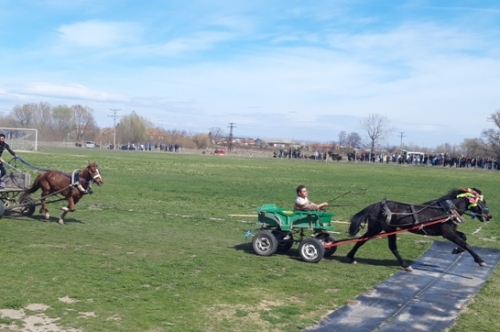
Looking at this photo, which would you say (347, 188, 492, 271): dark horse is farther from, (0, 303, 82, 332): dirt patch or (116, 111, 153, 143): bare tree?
(116, 111, 153, 143): bare tree

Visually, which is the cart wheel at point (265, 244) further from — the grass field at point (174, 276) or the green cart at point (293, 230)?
the grass field at point (174, 276)

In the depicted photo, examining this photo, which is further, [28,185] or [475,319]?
[28,185]

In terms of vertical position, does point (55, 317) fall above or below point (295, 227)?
below

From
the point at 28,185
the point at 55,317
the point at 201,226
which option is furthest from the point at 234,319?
the point at 28,185

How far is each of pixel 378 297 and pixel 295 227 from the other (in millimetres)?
3015

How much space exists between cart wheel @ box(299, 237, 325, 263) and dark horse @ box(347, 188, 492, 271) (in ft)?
2.74

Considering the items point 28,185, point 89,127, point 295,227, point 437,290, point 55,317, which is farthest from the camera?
point 89,127

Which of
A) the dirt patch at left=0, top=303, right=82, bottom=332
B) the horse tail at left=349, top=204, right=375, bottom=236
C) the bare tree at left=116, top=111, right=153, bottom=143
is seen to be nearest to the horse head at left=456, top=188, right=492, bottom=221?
the horse tail at left=349, top=204, right=375, bottom=236

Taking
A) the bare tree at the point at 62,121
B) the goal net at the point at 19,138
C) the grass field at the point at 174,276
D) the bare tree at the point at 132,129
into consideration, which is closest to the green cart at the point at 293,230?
the grass field at the point at 174,276

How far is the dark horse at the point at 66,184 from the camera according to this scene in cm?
1491

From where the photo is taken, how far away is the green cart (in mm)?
11648

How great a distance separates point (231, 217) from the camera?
733 inches

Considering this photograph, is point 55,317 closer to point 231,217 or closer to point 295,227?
point 295,227

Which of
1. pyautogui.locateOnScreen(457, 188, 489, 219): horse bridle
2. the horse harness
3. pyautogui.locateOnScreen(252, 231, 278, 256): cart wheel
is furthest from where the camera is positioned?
pyautogui.locateOnScreen(252, 231, 278, 256): cart wheel
